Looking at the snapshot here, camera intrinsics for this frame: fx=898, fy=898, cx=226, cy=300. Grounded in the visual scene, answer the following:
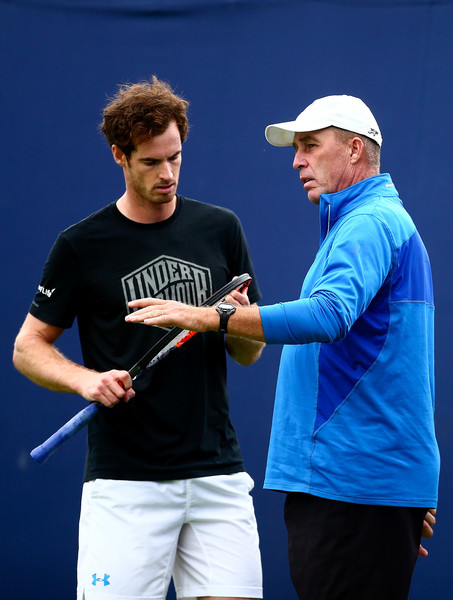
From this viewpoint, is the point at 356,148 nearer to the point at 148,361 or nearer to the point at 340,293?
the point at 340,293

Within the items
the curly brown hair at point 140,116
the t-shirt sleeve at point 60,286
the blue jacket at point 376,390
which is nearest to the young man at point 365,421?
the blue jacket at point 376,390

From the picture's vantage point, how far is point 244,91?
12.3ft

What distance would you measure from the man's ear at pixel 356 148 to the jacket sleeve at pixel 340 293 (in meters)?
0.26

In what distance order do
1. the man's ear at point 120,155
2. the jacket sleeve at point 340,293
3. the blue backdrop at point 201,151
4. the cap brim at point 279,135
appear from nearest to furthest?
the jacket sleeve at point 340,293 → the cap brim at point 279,135 → the man's ear at point 120,155 → the blue backdrop at point 201,151

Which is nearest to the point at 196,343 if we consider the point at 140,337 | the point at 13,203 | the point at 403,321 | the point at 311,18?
the point at 140,337

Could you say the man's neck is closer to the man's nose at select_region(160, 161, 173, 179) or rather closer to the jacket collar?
the man's nose at select_region(160, 161, 173, 179)

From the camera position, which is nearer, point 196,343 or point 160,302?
point 160,302

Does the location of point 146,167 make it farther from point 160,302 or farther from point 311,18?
point 311,18

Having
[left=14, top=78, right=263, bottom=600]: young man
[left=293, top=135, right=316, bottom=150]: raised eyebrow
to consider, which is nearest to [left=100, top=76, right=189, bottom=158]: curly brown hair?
[left=14, top=78, right=263, bottom=600]: young man

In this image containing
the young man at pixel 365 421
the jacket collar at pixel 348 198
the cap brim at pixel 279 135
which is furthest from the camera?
the cap brim at pixel 279 135

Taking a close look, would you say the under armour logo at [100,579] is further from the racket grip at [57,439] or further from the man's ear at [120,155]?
the man's ear at [120,155]

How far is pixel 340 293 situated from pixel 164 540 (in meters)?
0.91

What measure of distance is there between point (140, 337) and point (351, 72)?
176cm

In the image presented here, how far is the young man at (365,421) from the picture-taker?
2150 mm
